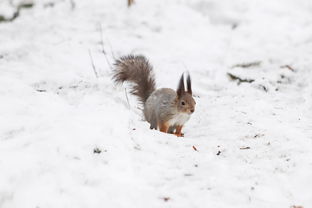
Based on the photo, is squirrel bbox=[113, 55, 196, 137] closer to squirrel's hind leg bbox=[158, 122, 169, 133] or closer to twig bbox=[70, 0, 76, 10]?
squirrel's hind leg bbox=[158, 122, 169, 133]

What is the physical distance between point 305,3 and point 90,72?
166 inches

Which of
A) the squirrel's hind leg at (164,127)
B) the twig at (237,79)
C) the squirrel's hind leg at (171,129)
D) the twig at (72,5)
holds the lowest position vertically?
the squirrel's hind leg at (171,129)

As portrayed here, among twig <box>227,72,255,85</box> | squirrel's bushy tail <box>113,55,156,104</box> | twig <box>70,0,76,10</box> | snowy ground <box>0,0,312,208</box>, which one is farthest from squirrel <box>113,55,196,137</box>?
twig <box>70,0,76,10</box>

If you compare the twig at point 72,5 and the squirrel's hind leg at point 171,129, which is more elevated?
the twig at point 72,5

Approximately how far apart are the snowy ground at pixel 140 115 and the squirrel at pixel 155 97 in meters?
0.15

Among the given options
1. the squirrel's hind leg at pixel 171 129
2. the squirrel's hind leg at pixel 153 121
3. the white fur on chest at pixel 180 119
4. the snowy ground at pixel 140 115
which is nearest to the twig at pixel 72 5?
the snowy ground at pixel 140 115

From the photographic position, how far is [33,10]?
704cm

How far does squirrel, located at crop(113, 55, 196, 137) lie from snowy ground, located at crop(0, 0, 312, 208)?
0.51 feet

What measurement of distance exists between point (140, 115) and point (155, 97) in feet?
1.11

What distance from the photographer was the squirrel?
4.70 m

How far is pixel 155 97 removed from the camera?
493cm

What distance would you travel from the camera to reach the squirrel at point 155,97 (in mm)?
A: 4699

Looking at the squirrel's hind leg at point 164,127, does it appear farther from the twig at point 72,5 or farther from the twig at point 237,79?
the twig at point 72,5

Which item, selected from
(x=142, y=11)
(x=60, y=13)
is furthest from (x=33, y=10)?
(x=142, y=11)
